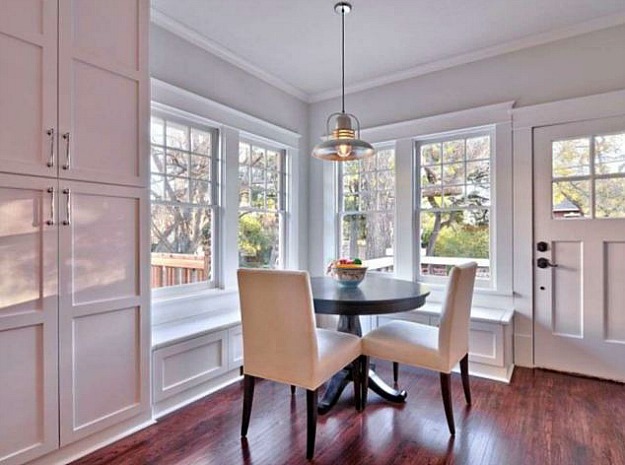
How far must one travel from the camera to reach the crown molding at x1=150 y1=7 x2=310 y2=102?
2.72 metres

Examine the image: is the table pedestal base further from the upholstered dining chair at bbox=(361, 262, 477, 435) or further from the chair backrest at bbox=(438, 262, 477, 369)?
Result: the chair backrest at bbox=(438, 262, 477, 369)

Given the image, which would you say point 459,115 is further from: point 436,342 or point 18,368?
point 18,368

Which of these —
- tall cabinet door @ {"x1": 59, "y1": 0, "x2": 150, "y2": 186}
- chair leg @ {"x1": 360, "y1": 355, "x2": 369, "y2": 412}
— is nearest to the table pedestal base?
chair leg @ {"x1": 360, "y1": 355, "x2": 369, "y2": 412}

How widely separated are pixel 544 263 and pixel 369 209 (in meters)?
1.67

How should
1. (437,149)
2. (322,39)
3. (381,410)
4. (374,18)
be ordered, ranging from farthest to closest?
(437,149)
(322,39)
(374,18)
(381,410)

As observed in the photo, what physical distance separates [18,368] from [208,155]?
2019mm

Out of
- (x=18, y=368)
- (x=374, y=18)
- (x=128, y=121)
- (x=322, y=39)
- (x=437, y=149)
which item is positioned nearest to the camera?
(x=18, y=368)

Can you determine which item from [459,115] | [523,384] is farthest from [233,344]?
[459,115]

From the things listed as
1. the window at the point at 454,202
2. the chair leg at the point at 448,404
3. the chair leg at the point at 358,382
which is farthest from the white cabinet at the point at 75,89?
the window at the point at 454,202

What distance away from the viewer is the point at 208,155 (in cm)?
320

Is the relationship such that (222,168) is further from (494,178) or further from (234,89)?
(494,178)

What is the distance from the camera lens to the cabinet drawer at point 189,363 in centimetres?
235

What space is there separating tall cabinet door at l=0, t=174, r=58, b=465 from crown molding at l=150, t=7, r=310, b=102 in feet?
5.29

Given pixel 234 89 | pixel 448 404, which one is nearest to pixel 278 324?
pixel 448 404
